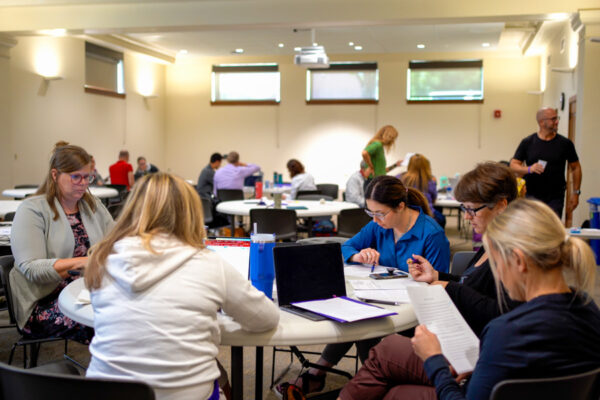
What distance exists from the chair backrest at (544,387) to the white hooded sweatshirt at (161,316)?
76 cm

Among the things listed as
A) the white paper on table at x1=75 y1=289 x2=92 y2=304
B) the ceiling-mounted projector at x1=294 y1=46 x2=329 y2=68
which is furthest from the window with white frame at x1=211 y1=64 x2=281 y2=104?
the white paper on table at x1=75 y1=289 x2=92 y2=304

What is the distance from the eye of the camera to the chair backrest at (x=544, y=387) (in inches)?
51.9

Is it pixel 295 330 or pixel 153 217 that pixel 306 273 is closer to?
pixel 295 330

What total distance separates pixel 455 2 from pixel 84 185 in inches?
247

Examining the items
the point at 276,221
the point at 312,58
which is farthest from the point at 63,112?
the point at 276,221

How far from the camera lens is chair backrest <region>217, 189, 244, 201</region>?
25.5 ft

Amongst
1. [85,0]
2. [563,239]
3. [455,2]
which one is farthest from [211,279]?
[85,0]

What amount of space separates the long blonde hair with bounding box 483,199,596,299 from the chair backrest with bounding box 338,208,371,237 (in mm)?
4078

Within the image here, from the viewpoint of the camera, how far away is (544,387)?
52.4 inches

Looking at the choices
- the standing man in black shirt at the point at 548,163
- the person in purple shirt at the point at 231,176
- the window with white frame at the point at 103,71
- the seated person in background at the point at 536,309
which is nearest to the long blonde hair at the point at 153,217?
the seated person in background at the point at 536,309

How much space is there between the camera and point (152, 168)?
12.5 m

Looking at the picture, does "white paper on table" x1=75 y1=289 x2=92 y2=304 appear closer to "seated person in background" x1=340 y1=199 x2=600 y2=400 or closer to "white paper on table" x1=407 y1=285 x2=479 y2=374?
"white paper on table" x1=407 y1=285 x2=479 y2=374

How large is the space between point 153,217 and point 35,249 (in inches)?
50.1

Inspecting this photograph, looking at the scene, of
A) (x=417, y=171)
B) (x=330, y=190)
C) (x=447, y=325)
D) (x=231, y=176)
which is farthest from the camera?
(x=330, y=190)
